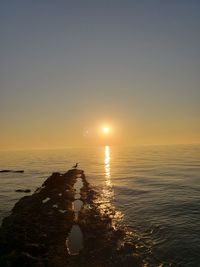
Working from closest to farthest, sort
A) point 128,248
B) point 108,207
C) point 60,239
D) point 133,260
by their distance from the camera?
point 133,260 → point 128,248 → point 60,239 → point 108,207

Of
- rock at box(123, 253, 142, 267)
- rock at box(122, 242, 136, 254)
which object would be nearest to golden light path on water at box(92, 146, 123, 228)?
rock at box(122, 242, 136, 254)

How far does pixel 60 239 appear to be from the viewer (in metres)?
24.5

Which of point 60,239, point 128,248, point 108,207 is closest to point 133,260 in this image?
point 128,248

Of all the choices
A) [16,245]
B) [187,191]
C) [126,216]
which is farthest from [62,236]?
[187,191]

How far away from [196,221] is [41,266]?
20.2 metres

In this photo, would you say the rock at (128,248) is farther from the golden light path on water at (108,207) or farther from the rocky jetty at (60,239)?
the golden light path on water at (108,207)

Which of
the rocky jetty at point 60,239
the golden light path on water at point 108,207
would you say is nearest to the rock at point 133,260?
the rocky jetty at point 60,239

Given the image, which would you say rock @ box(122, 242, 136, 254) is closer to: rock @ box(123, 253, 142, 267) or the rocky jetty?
the rocky jetty

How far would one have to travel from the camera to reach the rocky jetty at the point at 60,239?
785 inches

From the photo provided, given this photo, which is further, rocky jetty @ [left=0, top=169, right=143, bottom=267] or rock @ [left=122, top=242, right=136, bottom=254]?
rock @ [left=122, top=242, right=136, bottom=254]

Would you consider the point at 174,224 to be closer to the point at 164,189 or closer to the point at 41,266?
the point at 41,266

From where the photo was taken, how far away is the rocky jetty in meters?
19.9

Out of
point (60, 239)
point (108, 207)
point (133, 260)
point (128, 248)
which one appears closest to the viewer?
point (133, 260)

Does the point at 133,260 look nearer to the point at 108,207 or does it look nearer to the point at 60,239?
the point at 60,239
